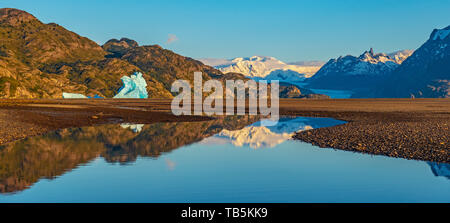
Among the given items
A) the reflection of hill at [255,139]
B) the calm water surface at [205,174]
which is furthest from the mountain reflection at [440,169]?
the reflection of hill at [255,139]

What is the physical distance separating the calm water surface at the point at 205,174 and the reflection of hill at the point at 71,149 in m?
0.07

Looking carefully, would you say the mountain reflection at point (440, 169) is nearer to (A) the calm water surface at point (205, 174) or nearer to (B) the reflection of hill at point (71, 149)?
(A) the calm water surface at point (205, 174)

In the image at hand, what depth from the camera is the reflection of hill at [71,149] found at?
890 inches

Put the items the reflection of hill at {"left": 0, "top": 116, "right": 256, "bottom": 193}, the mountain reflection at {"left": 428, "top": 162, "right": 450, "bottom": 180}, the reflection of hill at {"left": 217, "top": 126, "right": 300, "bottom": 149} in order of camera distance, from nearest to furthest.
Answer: the mountain reflection at {"left": 428, "top": 162, "right": 450, "bottom": 180} → the reflection of hill at {"left": 0, "top": 116, "right": 256, "bottom": 193} → the reflection of hill at {"left": 217, "top": 126, "right": 300, "bottom": 149}

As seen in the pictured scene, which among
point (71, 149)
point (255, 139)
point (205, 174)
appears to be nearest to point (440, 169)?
point (205, 174)

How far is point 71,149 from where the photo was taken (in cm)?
3188

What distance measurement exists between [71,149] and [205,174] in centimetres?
1462

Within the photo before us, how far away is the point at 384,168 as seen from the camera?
24297 millimetres

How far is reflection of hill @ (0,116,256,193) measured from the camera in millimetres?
22609

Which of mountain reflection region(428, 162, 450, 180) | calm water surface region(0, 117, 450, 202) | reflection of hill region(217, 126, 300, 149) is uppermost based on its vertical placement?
mountain reflection region(428, 162, 450, 180)

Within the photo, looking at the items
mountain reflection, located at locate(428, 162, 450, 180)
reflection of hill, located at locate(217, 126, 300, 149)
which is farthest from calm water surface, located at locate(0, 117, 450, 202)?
reflection of hill, located at locate(217, 126, 300, 149)

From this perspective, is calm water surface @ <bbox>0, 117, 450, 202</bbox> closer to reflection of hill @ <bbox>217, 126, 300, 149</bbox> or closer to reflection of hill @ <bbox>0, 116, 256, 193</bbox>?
reflection of hill @ <bbox>0, 116, 256, 193</bbox>

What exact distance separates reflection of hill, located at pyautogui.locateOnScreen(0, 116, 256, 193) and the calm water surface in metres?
0.07
